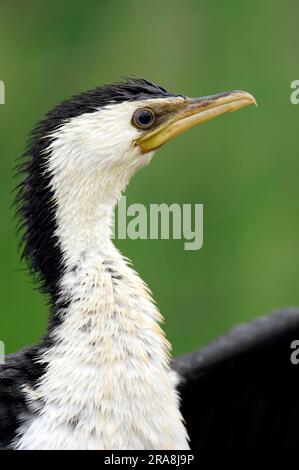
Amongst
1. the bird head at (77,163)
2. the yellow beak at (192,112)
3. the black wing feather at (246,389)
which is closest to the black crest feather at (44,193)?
the bird head at (77,163)

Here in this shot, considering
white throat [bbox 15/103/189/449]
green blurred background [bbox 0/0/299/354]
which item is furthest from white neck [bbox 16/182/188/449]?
green blurred background [bbox 0/0/299/354]

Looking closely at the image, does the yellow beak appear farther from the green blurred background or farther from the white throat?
the green blurred background

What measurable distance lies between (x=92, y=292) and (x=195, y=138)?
11.6 feet

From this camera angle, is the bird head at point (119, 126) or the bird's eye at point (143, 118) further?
the bird's eye at point (143, 118)

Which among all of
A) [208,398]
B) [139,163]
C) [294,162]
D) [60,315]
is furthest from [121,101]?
[294,162]

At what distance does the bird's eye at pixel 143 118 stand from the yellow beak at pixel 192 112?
2 cm

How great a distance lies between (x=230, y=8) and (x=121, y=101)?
11.3ft

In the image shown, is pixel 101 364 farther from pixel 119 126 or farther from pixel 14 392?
pixel 119 126

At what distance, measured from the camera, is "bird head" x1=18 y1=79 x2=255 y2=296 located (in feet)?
8.32

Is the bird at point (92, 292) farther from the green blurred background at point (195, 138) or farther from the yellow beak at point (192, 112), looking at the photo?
the green blurred background at point (195, 138)

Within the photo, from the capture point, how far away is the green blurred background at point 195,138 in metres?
5.54

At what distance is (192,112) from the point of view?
2.72 metres

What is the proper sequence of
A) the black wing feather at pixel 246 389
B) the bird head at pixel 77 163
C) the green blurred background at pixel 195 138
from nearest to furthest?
the bird head at pixel 77 163
the black wing feather at pixel 246 389
the green blurred background at pixel 195 138

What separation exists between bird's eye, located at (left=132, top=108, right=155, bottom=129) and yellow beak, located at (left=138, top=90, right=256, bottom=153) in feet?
0.08
